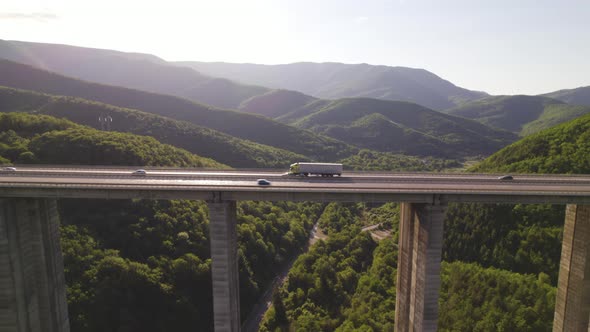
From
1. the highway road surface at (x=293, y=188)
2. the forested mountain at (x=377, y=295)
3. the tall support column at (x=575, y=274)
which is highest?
the highway road surface at (x=293, y=188)

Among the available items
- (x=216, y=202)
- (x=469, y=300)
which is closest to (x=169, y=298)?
(x=216, y=202)

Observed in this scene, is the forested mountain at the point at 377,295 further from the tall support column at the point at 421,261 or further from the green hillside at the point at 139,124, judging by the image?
the green hillside at the point at 139,124

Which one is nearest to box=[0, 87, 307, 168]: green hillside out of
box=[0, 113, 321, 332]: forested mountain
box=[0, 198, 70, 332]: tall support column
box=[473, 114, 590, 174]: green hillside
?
box=[0, 113, 321, 332]: forested mountain

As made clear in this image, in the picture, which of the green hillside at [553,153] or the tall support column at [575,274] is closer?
the tall support column at [575,274]

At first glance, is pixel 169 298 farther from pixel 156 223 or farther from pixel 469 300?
pixel 469 300

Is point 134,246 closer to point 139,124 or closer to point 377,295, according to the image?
point 377,295

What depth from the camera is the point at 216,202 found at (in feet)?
108

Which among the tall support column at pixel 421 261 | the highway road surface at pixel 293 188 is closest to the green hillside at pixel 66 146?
the highway road surface at pixel 293 188

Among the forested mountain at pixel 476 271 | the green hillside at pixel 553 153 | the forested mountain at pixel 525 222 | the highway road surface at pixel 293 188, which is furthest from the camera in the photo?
the green hillside at pixel 553 153

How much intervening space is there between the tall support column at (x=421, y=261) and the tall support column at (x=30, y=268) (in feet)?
135

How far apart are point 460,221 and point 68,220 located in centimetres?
6813

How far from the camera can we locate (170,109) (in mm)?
193875

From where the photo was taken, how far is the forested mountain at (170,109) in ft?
538

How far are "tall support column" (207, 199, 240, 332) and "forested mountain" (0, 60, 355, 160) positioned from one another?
138708 millimetres
